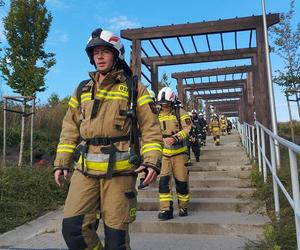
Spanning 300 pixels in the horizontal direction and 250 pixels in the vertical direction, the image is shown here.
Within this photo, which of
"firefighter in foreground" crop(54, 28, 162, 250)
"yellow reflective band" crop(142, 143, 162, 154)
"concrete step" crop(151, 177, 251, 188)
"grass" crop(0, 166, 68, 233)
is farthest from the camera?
"concrete step" crop(151, 177, 251, 188)

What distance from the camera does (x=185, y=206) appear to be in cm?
669

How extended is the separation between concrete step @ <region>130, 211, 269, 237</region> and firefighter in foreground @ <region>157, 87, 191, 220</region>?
301 mm

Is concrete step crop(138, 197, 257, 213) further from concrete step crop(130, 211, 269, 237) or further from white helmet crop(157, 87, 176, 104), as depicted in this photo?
white helmet crop(157, 87, 176, 104)

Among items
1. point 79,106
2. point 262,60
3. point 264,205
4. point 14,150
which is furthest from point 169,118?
point 14,150

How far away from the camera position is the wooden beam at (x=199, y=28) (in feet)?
32.6

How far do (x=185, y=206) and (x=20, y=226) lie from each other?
240 centimetres

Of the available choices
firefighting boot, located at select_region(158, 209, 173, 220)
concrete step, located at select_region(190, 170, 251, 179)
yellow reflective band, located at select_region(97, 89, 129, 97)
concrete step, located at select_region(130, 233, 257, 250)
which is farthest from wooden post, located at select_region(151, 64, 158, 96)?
yellow reflective band, located at select_region(97, 89, 129, 97)

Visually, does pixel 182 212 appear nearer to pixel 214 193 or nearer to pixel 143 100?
pixel 214 193

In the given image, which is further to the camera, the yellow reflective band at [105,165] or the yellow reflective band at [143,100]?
the yellow reflective band at [143,100]

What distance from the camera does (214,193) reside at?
7754 mm

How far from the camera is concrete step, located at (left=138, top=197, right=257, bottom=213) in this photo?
6.84 metres

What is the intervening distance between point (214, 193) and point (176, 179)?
4.06ft

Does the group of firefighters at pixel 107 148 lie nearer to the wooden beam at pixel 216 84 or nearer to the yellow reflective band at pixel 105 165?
the yellow reflective band at pixel 105 165

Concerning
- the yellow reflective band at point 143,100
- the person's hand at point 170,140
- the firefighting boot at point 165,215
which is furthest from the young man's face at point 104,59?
the firefighting boot at point 165,215
